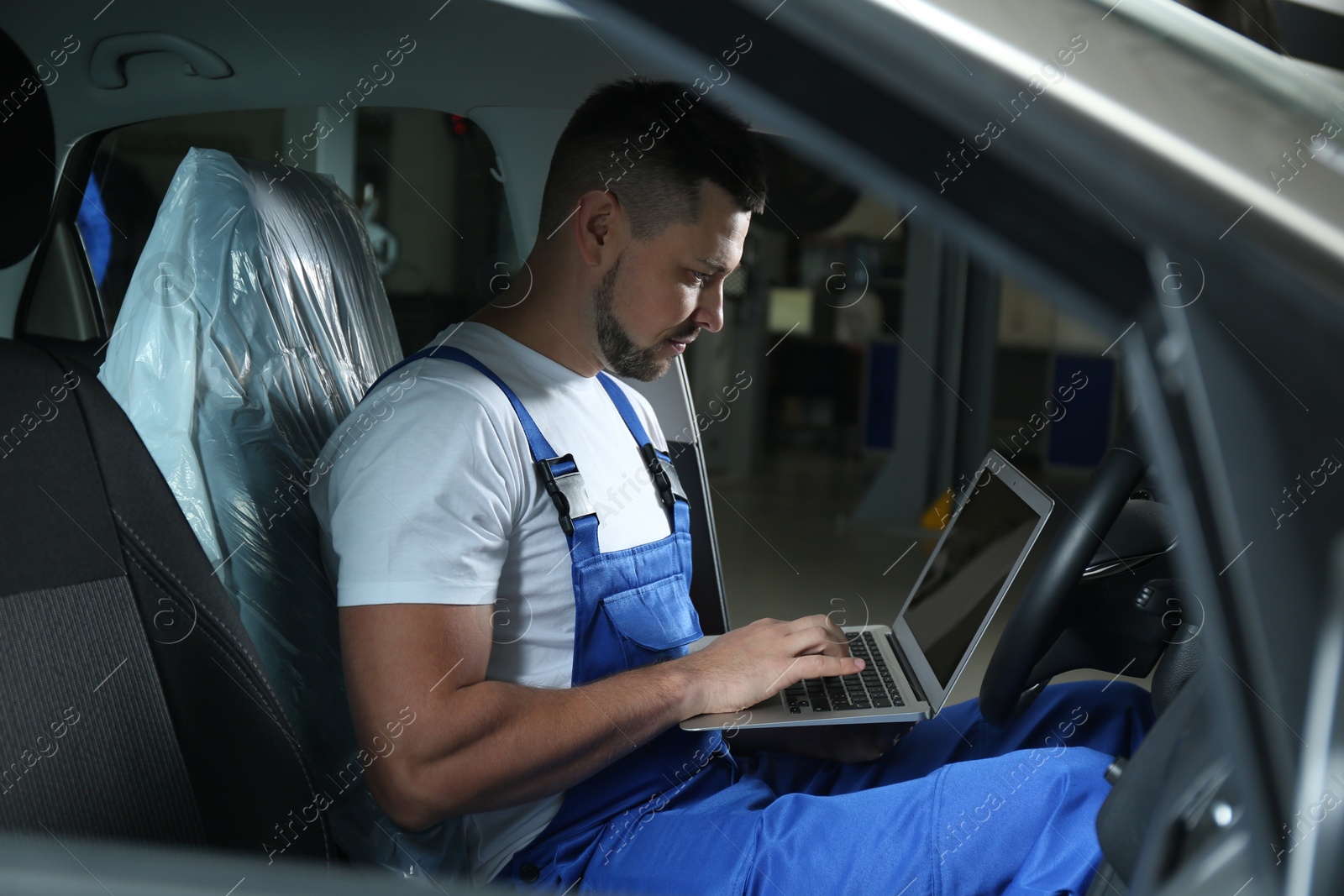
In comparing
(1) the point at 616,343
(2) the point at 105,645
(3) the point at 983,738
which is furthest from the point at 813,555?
(2) the point at 105,645

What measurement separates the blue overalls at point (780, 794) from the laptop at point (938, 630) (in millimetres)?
76

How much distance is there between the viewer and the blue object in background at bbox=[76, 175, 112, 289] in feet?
5.02

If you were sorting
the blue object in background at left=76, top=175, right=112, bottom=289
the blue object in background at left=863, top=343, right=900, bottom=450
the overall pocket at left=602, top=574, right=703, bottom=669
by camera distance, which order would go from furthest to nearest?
the blue object in background at left=863, top=343, right=900, bottom=450
the blue object in background at left=76, top=175, right=112, bottom=289
the overall pocket at left=602, top=574, right=703, bottom=669

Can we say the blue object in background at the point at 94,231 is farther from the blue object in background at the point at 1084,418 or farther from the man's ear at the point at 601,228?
the blue object in background at the point at 1084,418

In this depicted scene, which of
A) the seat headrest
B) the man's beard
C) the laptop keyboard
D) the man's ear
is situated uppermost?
the seat headrest

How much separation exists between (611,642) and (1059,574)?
45 cm

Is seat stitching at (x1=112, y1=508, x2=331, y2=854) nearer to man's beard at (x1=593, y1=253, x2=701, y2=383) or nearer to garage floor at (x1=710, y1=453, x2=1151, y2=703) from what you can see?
man's beard at (x1=593, y1=253, x2=701, y2=383)

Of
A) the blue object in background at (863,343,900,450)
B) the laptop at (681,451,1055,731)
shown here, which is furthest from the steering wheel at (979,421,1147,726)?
the blue object in background at (863,343,900,450)

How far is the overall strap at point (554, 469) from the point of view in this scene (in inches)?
42.0

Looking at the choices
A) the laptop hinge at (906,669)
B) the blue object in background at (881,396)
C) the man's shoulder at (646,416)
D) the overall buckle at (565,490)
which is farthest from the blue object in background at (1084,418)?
the overall buckle at (565,490)

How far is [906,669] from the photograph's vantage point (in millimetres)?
1360

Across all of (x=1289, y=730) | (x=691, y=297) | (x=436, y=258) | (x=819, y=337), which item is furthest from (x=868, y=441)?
(x=1289, y=730)

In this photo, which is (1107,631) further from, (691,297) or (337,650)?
(337,650)

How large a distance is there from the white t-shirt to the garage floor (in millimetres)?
1994
